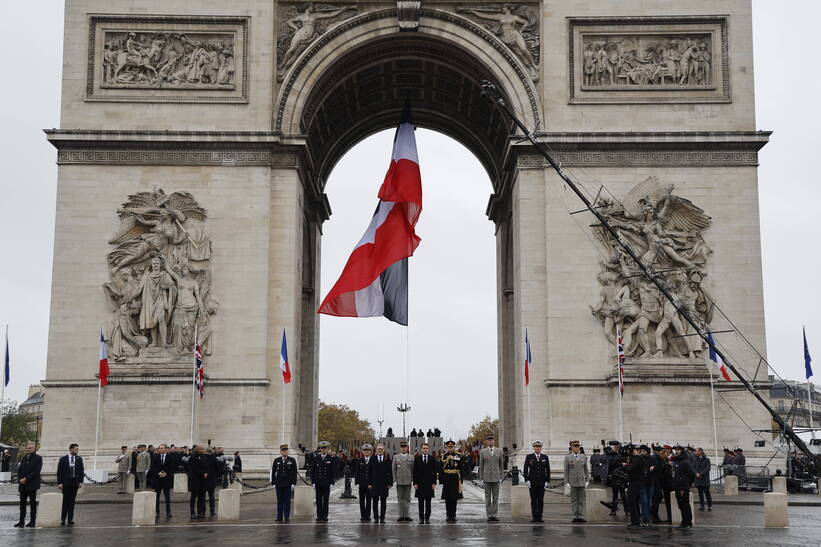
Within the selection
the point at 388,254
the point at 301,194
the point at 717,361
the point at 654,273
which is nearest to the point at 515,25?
the point at 388,254

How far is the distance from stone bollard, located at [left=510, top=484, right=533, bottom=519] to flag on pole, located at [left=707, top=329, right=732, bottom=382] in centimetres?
1317

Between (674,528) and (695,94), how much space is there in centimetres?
2138

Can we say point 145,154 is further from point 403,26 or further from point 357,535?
point 357,535

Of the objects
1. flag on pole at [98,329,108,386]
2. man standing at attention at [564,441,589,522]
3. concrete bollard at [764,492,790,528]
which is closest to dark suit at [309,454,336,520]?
man standing at attention at [564,441,589,522]

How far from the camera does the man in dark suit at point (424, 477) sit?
80.5 ft

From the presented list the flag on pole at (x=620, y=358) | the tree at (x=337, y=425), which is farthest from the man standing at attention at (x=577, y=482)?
the tree at (x=337, y=425)

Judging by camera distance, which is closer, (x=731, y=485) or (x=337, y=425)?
(x=731, y=485)

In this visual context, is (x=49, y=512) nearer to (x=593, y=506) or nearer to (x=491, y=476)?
(x=491, y=476)

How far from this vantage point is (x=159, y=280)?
3812cm

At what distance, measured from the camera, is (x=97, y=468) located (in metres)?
36.3

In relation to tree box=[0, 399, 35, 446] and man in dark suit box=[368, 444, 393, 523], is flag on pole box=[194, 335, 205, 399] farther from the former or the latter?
tree box=[0, 399, 35, 446]

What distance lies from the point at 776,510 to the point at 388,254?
19781 millimetres

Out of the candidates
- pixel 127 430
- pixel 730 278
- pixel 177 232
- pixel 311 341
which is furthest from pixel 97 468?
pixel 730 278

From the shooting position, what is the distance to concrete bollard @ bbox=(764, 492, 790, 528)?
22.7 metres
